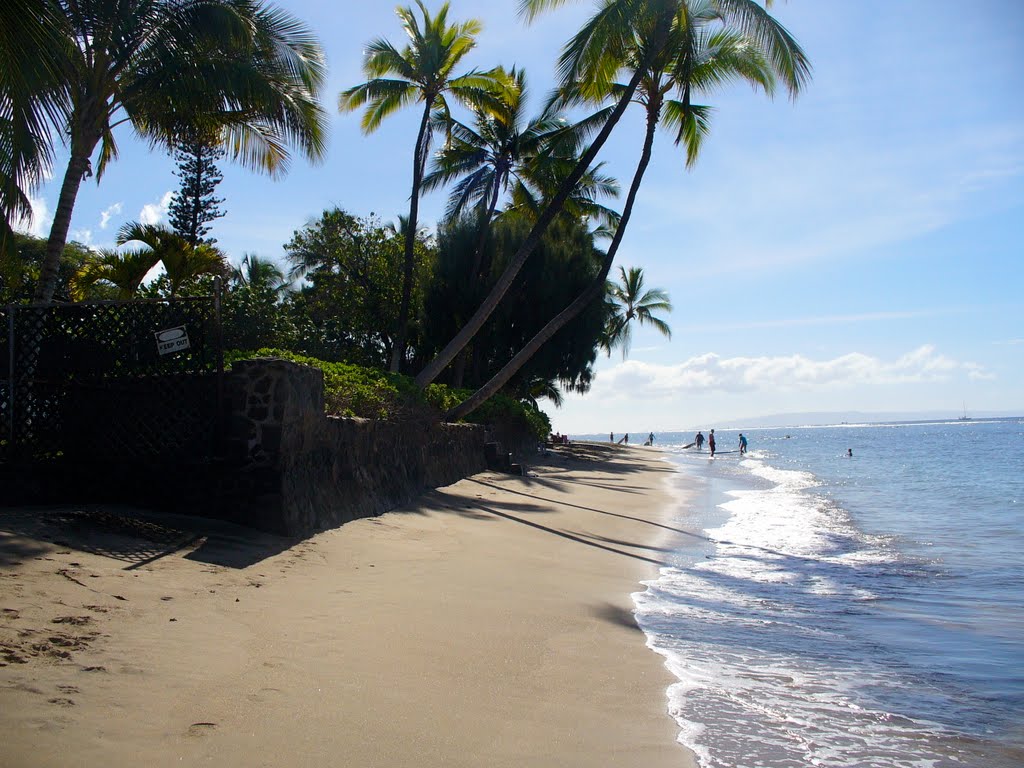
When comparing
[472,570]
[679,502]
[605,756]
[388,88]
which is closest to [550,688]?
[605,756]

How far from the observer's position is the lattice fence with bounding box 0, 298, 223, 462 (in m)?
7.83

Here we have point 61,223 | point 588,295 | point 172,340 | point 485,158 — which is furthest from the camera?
point 485,158

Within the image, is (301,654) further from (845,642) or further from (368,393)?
(368,393)

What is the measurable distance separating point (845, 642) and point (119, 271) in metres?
15.4

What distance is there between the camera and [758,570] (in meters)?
9.30

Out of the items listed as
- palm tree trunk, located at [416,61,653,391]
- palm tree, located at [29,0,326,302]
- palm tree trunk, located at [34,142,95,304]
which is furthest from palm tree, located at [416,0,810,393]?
palm tree trunk, located at [34,142,95,304]

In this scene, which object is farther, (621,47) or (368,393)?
(621,47)

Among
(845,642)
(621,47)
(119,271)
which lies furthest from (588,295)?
(845,642)

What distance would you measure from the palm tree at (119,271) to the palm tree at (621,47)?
625 cm

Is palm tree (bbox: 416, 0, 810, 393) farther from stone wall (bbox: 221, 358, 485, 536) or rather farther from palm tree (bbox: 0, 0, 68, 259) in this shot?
palm tree (bbox: 0, 0, 68, 259)

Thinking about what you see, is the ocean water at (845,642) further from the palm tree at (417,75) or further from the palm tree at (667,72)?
the palm tree at (417,75)

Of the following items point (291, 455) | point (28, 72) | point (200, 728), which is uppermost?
point (28, 72)

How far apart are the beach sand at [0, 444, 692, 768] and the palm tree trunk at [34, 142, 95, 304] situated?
539 cm

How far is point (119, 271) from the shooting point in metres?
16.4
